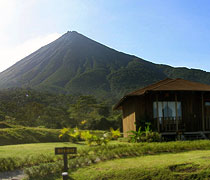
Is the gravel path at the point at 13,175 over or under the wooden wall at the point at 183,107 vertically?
under

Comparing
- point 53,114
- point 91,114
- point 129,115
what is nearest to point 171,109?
point 129,115

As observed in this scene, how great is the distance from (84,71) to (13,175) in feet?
280

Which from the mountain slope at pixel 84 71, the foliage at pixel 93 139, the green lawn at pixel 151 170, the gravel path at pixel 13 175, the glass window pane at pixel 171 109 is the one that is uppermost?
the mountain slope at pixel 84 71

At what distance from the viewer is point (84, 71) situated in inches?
3644

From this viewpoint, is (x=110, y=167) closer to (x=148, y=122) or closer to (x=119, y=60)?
(x=148, y=122)

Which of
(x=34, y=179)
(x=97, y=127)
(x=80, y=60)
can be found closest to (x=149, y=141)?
(x=34, y=179)

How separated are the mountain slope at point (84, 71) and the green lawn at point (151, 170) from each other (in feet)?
193

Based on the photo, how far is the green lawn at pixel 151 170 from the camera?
6.60 m

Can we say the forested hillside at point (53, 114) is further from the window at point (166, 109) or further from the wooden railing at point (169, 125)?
the wooden railing at point (169, 125)

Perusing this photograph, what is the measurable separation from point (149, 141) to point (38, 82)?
6948 centimetres

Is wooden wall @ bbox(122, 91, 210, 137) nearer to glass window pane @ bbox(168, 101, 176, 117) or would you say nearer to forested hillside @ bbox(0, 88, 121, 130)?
glass window pane @ bbox(168, 101, 176, 117)

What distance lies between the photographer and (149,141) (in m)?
12.0

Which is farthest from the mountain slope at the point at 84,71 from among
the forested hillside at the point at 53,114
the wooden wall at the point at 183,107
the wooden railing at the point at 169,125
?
the wooden railing at the point at 169,125

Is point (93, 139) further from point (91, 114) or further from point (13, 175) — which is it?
point (91, 114)
